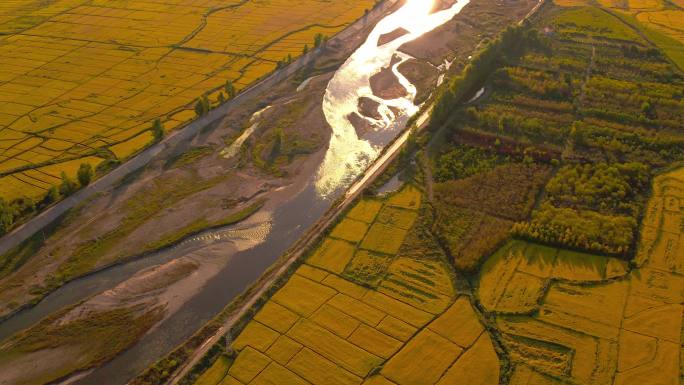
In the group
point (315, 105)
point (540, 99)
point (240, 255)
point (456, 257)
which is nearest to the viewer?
point (456, 257)

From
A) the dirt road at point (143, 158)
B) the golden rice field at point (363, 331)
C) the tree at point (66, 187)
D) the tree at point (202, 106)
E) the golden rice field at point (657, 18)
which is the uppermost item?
the tree at point (202, 106)

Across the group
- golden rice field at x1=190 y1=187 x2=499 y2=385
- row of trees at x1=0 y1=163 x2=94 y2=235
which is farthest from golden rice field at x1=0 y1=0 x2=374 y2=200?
golden rice field at x1=190 y1=187 x2=499 y2=385

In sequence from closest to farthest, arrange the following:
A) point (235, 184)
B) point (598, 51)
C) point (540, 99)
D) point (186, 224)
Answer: point (186, 224), point (235, 184), point (540, 99), point (598, 51)

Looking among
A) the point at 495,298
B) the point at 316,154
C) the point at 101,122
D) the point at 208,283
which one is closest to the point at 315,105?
the point at 316,154

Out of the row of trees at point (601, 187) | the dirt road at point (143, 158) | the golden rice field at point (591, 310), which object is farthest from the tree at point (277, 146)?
the row of trees at point (601, 187)

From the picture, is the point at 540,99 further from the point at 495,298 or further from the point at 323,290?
the point at 323,290

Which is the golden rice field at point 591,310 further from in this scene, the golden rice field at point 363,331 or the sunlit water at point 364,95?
the sunlit water at point 364,95
